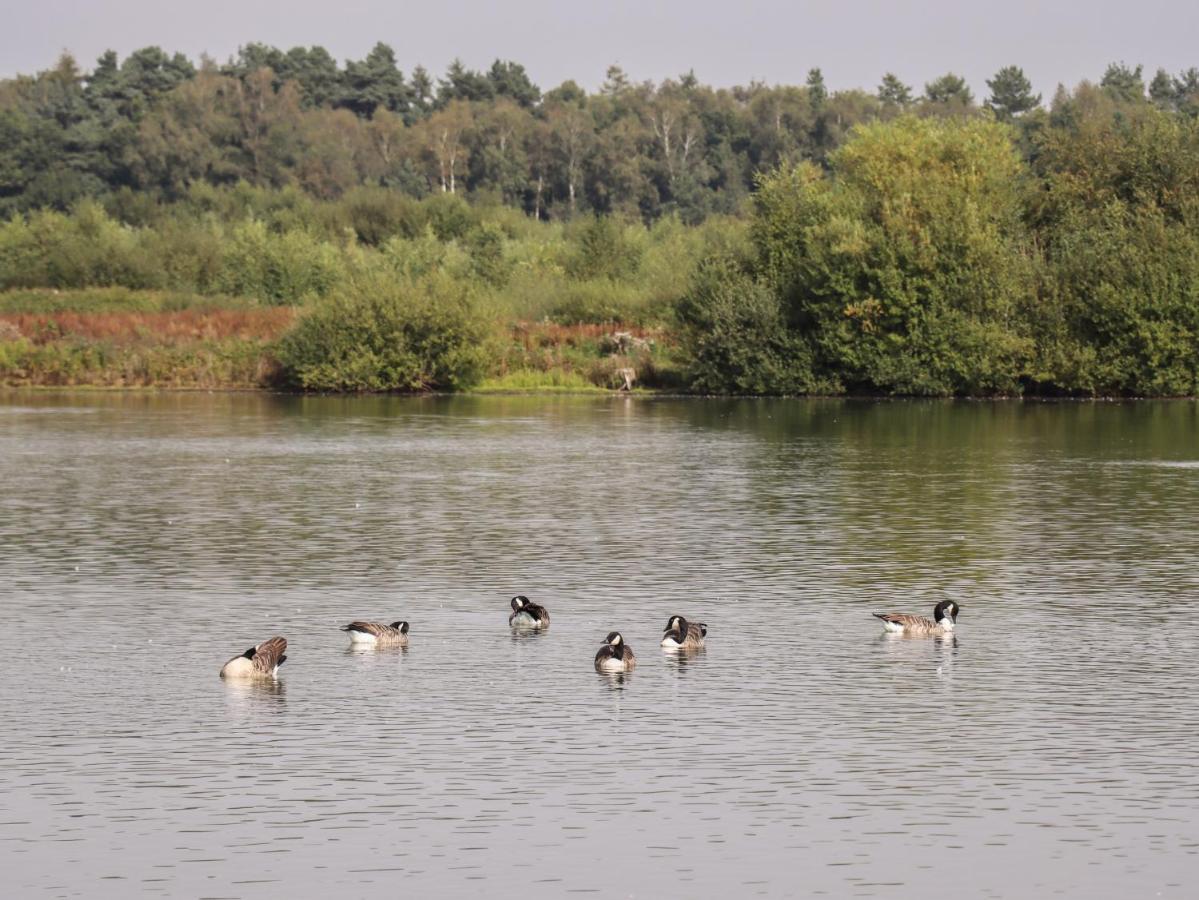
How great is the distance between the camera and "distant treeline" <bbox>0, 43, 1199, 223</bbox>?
153875 mm

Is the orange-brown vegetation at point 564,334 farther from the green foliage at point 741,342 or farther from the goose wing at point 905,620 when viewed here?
the goose wing at point 905,620

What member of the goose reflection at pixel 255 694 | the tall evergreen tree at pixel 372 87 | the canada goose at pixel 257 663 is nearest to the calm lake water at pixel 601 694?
the goose reflection at pixel 255 694

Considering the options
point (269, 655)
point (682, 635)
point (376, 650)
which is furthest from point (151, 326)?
point (269, 655)

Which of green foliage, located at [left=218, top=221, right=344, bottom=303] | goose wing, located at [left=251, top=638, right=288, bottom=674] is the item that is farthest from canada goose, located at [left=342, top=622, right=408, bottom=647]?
green foliage, located at [left=218, top=221, right=344, bottom=303]

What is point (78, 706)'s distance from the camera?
16.8 metres

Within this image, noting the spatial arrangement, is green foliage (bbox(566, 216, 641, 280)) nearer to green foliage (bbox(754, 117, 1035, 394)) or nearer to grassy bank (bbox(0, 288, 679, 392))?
grassy bank (bbox(0, 288, 679, 392))

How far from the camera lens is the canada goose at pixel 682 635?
19094mm

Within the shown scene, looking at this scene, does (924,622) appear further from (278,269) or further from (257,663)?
(278,269)

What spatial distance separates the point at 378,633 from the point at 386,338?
5854 cm

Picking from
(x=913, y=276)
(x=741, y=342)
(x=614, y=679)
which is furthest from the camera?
(x=741, y=342)

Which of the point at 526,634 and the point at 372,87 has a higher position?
the point at 372,87

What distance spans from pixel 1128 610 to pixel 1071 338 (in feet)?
173

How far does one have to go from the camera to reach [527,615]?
20766 mm

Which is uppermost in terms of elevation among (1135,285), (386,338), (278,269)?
(278,269)
